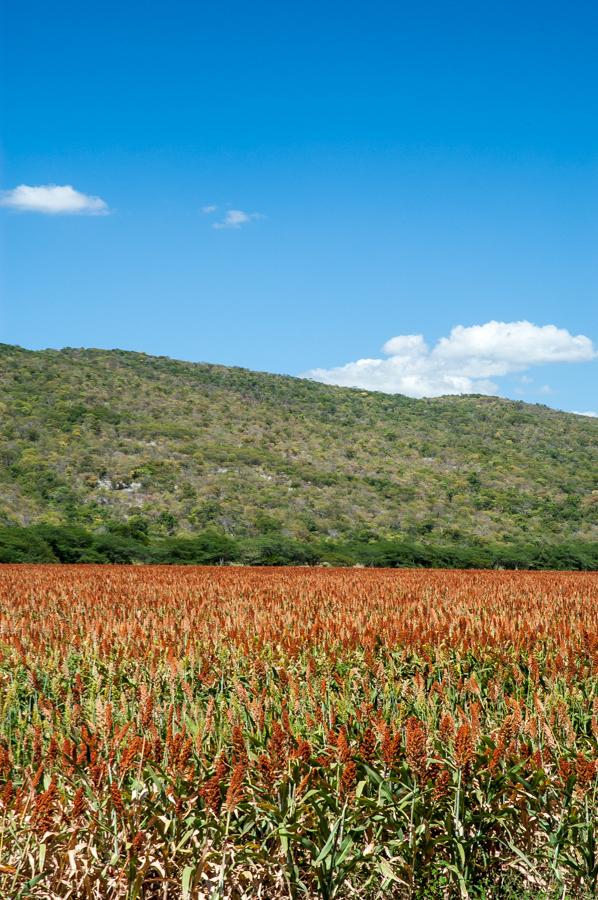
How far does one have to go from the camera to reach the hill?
54656mm

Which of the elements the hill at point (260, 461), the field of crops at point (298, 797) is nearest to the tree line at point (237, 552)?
the hill at point (260, 461)

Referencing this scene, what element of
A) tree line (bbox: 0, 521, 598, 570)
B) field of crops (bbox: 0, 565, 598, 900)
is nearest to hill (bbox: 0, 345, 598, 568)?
tree line (bbox: 0, 521, 598, 570)

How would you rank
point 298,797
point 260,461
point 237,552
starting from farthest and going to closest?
point 260,461
point 237,552
point 298,797

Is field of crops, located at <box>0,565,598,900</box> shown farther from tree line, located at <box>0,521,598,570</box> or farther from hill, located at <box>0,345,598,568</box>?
hill, located at <box>0,345,598,568</box>

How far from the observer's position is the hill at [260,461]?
179 feet

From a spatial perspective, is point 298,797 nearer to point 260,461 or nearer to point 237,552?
point 237,552

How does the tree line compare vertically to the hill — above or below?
below

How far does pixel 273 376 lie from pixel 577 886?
99.7m

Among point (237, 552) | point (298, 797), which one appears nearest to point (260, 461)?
point (237, 552)

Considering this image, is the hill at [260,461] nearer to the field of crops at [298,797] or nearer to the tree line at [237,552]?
the tree line at [237,552]

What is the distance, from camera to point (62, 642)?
8922mm

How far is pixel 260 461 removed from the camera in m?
67.4

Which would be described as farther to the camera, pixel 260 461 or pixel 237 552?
pixel 260 461

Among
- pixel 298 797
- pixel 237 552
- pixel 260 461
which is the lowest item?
pixel 237 552
